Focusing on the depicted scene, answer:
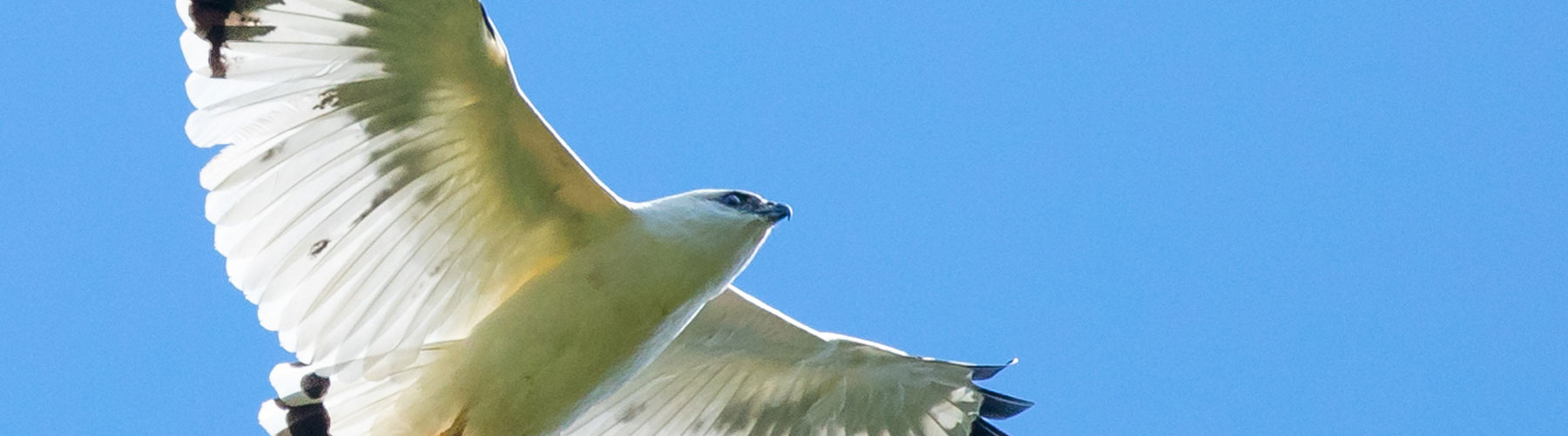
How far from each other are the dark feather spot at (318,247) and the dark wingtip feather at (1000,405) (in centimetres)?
340

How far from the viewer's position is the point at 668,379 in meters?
9.58

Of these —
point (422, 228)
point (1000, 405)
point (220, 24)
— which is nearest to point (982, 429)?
point (1000, 405)

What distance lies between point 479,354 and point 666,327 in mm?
836

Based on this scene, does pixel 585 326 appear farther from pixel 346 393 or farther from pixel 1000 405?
pixel 1000 405

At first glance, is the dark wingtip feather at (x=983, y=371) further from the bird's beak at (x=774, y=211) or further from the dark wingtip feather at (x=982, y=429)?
the bird's beak at (x=774, y=211)

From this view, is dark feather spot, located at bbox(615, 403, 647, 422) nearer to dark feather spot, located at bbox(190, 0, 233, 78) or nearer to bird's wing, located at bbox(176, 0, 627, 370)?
bird's wing, located at bbox(176, 0, 627, 370)

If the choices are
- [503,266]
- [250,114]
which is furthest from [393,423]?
[250,114]

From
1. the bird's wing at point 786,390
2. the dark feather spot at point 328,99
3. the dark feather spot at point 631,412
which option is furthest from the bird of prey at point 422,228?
the dark feather spot at point 631,412

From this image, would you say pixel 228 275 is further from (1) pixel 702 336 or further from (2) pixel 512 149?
(1) pixel 702 336

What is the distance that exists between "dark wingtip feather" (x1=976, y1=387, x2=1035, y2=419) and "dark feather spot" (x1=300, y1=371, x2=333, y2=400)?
3.28 meters

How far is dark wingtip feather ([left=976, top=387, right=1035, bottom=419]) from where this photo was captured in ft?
31.5

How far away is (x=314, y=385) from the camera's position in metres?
8.34

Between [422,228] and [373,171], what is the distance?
1.35 feet

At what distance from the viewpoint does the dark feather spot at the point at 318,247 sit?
813 centimetres
